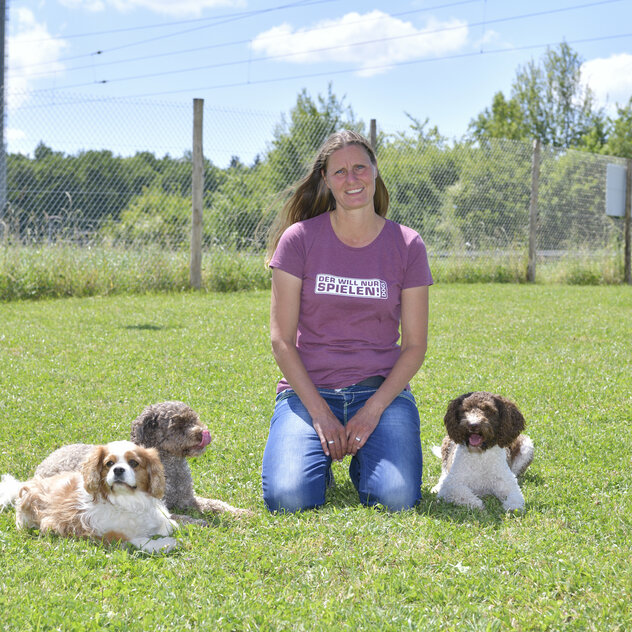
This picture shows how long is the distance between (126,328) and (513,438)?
223 inches

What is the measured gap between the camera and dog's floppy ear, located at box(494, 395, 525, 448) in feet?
12.8

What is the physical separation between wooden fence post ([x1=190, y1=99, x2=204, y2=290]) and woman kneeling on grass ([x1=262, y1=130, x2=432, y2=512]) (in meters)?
7.82

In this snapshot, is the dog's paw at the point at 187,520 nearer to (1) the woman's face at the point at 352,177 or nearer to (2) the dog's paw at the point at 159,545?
(2) the dog's paw at the point at 159,545

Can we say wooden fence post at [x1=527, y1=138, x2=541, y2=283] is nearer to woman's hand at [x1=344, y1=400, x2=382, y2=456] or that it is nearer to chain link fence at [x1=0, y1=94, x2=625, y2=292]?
chain link fence at [x1=0, y1=94, x2=625, y2=292]

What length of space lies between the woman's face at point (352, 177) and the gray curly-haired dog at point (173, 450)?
142 centimetres

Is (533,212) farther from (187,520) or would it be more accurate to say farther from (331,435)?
(187,520)

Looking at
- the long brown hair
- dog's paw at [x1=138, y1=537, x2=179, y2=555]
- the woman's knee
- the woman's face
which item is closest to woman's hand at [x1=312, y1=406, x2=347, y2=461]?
the woman's knee

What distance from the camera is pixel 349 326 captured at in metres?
4.19

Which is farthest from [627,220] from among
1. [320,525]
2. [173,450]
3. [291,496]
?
[173,450]

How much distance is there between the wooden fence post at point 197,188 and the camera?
12.0m

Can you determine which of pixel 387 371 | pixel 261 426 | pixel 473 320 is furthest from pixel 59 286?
pixel 387 371

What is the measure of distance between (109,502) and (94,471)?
0.19 m

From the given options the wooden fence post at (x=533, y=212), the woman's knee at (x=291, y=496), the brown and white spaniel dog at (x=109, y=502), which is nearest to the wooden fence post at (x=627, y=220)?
the wooden fence post at (x=533, y=212)

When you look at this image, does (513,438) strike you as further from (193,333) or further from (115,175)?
(115,175)
